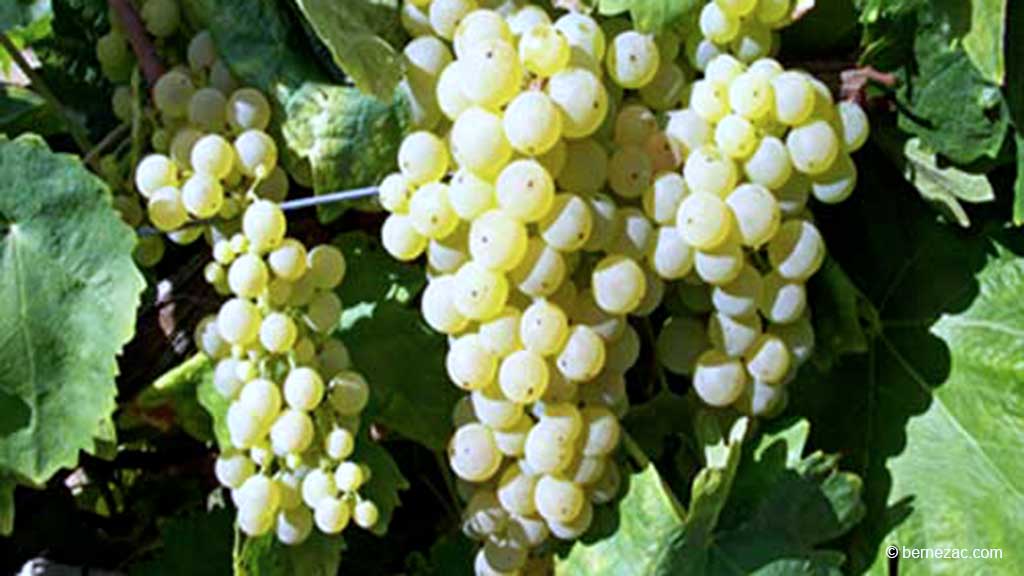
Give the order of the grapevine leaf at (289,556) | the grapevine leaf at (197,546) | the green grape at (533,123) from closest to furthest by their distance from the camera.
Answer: the green grape at (533,123)
the grapevine leaf at (289,556)
the grapevine leaf at (197,546)

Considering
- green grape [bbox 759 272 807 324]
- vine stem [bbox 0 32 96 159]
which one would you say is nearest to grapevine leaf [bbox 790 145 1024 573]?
green grape [bbox 759 272 807 324]

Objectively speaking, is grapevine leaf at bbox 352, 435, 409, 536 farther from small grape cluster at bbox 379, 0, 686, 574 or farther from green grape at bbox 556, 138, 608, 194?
green grape at bbox 556, 138, 608, 194

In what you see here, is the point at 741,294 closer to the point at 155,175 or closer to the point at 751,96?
the point at 751,96

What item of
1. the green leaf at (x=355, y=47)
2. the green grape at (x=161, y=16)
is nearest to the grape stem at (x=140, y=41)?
the green grape at (x=161, y=16)

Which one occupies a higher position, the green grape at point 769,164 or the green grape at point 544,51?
the green grape at point 544,51

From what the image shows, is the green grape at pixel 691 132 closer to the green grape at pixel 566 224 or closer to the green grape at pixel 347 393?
the green grape at pixel 566 224
